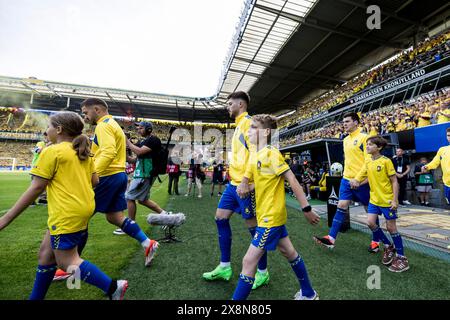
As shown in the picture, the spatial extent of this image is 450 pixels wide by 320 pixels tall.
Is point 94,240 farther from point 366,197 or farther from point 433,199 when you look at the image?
point 433,199

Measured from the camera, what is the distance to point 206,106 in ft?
118

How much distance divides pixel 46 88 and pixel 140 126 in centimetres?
3600

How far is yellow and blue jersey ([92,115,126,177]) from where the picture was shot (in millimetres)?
2669

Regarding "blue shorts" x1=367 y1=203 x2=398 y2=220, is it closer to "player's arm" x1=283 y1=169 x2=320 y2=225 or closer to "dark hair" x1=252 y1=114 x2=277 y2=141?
"player's arm" x1=283 y1=169 x2=320 y2=225

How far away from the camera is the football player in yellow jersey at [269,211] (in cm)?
187

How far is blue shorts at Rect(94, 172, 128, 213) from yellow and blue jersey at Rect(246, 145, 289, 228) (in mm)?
1828

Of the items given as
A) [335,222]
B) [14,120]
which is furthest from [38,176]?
[14,120]

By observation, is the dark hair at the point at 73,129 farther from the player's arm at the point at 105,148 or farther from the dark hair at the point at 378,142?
the dark hair at the point at 378,142

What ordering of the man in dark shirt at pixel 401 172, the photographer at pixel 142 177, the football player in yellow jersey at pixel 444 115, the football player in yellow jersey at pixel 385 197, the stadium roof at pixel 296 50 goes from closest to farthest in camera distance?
the football player in yellow jersey at pixel 385 197
the photographer at pixel 142 177
the football player in yellow jersey at pixel 444 115
the man in dark shirt at pixel 401 172
the stadium roof at pixel 296 50

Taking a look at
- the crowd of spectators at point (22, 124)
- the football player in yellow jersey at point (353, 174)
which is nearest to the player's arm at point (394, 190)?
the football player in yellow jersey at point (353, 174)

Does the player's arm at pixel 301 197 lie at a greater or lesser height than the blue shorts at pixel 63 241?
greater

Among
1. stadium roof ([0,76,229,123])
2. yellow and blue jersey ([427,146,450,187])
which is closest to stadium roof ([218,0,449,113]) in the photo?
stadium roof ([0,76,229,123])

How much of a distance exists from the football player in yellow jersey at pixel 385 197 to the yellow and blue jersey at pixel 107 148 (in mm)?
3482

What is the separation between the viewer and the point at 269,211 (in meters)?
1.95
